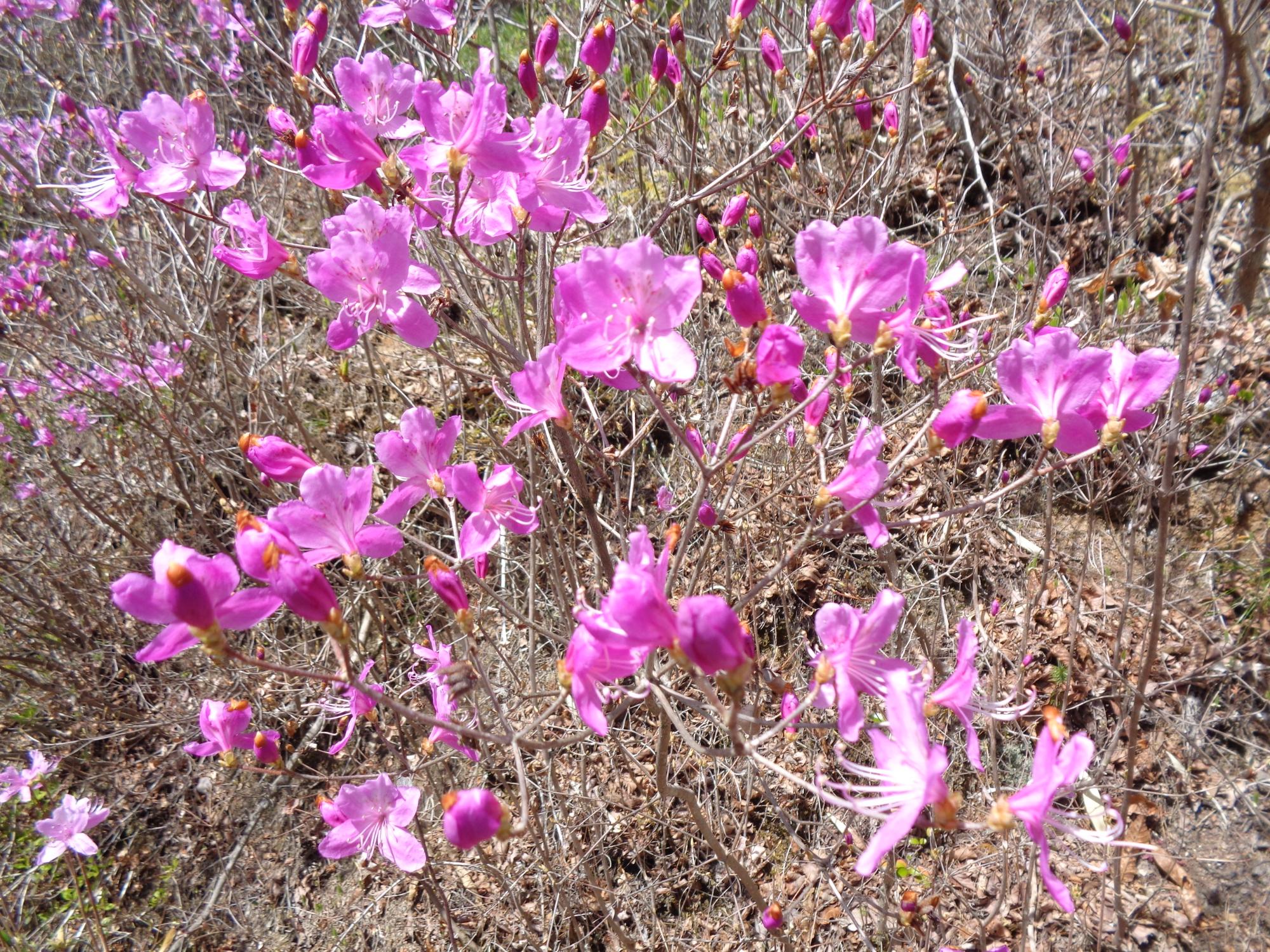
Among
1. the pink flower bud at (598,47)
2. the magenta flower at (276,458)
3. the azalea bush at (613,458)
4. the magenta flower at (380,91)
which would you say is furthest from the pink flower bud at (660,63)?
the magenta flower at (276,458)

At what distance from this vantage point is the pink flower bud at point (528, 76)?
1.95m

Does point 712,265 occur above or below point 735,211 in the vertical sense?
below

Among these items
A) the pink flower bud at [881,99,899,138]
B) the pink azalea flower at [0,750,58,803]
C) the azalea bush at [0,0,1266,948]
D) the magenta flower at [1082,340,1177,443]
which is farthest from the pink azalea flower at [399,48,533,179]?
the pink azalea flower at [0,750,58,803]

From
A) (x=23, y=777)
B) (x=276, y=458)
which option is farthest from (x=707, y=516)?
(x=23, y=777)

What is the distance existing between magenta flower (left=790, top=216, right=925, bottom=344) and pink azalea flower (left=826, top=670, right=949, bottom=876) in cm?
64

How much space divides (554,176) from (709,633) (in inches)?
47.3

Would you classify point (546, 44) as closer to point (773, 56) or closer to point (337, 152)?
point (337, 152)

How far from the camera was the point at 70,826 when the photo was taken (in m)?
3.09

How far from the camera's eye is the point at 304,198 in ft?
18.1

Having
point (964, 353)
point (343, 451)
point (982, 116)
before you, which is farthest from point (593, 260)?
point (982, 116)

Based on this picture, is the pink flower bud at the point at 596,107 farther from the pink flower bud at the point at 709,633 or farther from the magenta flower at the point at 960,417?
the pink flower bud at the point at 709,633

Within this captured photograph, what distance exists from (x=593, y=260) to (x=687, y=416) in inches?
75.4

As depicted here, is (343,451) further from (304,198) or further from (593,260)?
(593,260)

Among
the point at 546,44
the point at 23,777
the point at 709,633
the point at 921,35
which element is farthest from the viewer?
the point at 23,777
